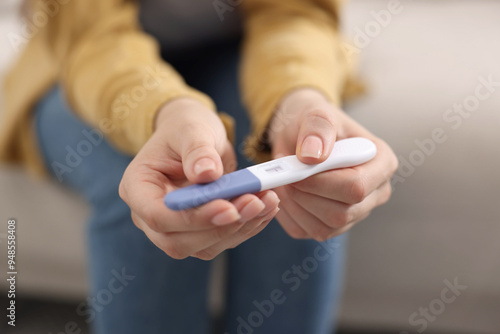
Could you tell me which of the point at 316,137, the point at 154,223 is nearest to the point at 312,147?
the point at 316,137

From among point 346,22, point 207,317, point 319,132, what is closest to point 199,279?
point 207,317

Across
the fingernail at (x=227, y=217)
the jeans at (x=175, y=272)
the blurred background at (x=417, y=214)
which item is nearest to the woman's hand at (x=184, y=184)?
the fingernail at (x=227, y=217)

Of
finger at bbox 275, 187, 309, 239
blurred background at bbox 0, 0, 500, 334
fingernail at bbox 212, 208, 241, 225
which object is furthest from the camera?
blurred background at bbox 0, 0, 500, 334

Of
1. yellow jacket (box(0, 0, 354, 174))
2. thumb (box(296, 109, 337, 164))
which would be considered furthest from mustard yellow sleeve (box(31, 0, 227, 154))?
thumb (box(296, 109, 337, 164))

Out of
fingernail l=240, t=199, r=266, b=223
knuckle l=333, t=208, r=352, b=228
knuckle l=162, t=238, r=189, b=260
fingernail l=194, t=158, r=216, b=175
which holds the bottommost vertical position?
knuckle l=333, t=208, r=352, b=228

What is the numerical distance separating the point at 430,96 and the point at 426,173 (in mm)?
102

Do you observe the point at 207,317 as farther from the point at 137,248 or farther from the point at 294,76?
the point at 294,76

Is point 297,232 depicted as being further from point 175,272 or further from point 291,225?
point 175,272

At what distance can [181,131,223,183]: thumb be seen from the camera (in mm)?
299

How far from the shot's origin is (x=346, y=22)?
0.85 m

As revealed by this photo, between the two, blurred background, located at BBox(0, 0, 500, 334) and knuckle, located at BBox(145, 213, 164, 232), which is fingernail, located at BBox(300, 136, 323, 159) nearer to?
knuckle, located at BBox(145, 213, 164, 232)

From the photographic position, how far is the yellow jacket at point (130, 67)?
1.47ft

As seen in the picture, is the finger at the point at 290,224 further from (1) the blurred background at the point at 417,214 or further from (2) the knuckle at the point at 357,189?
(1) the blurred background at the point at 417,214

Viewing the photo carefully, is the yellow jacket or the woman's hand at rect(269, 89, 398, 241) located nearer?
the woman's hand at rect(269, 89, 398, 241)
